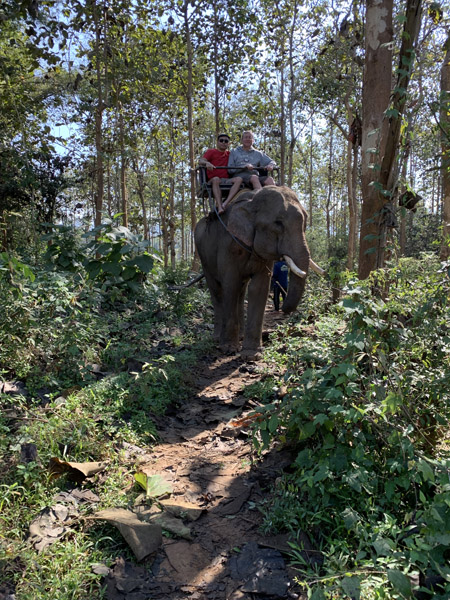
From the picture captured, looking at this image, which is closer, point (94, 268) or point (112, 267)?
point (112, 267)

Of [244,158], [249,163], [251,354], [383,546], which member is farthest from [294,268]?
[383,546]

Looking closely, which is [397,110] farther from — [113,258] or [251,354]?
[113,258]

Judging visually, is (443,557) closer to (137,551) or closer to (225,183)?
(137,551)

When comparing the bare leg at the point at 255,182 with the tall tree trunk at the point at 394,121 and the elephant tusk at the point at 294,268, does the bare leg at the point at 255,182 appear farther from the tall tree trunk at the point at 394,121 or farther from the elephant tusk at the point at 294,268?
the tall tree trunk at the point at 394,121

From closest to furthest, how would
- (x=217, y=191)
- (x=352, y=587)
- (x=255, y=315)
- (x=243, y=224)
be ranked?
(x=352, y=587) < (x=243, y=224) < (x=255, y=315) < (x=217, y=191)

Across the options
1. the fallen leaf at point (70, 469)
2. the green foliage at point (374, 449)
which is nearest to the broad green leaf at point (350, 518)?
the green foliage at point (374, 449)

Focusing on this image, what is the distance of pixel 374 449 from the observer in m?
2.88

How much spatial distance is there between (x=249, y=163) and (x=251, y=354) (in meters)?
3.25

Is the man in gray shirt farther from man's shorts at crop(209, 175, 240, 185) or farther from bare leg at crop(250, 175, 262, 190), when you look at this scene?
man's shorts at crop(209, 175, 240, 185)

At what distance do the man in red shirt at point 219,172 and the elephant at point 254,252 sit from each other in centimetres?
18

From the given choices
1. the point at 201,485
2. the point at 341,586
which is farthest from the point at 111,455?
the point at 341,586

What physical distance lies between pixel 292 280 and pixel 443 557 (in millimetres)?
4105

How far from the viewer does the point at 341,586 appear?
2.00 metres

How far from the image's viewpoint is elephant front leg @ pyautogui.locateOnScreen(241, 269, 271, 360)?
22.0ft
